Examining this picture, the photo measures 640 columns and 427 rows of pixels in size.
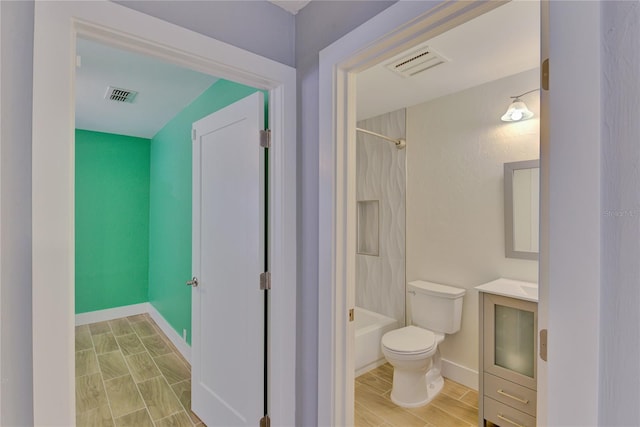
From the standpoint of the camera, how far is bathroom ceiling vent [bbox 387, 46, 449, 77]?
1911 millimetres

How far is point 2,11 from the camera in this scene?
0.88m

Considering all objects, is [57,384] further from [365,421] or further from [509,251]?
[509,251]

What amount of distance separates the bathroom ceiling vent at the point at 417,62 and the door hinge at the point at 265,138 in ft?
3.39

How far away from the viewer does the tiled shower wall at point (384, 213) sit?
9.80 feet

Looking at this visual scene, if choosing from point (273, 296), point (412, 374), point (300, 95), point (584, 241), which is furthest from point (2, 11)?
point (412, 374)

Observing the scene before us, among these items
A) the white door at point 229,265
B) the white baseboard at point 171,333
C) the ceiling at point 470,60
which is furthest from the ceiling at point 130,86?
the white baseboard at point 171,333

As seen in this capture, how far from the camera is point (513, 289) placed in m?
1.96

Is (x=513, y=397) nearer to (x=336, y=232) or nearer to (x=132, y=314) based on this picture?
(x=336, y=232)

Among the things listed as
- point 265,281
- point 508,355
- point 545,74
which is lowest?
point 508,355

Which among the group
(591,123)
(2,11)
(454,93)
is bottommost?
(591,123)

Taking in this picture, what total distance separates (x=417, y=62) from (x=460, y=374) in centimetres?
245

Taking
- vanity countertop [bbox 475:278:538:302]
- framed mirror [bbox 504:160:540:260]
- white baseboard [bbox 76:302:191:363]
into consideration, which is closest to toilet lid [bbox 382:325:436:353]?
vanity countertop [bbox 475:278:538:302]

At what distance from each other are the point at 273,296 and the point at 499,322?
56.3 inches

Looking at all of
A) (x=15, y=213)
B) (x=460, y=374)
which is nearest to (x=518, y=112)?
(x=460, y=374)
